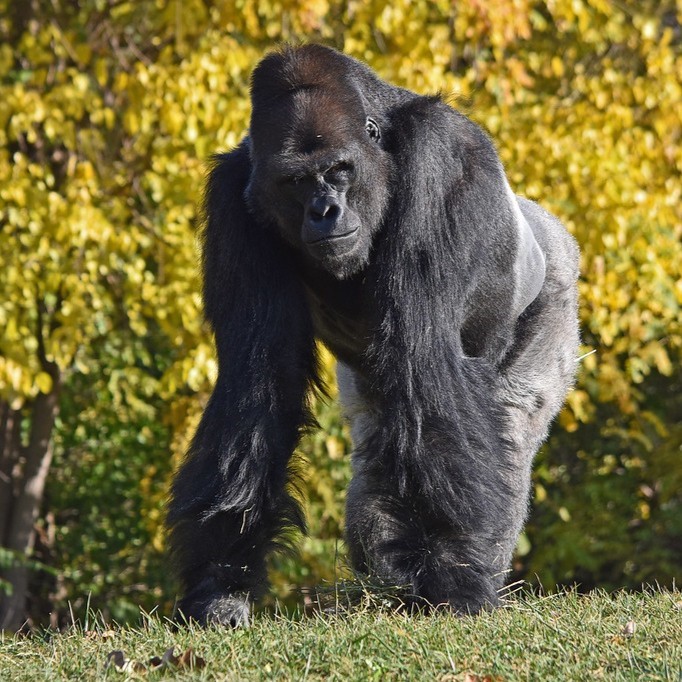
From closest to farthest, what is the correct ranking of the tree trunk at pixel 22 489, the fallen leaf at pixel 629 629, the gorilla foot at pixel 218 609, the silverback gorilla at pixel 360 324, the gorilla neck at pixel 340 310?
the fallen leaf at pixel 629 629
the gorilla foot at pixel 218 609
the silverback gorilla at pixel 360 324
the gorilla neck at pixel 340 310
the tree trunk at pixel 22 489

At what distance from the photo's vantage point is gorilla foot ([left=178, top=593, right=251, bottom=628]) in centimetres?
323

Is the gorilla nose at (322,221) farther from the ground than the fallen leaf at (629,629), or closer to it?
farther from the ground

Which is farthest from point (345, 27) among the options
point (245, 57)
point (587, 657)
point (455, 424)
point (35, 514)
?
point (587, 657)

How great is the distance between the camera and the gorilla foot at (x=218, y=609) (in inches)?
127

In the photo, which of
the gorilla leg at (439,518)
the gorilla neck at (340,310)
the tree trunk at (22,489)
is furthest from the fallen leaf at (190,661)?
the tree trunk at (22,489)

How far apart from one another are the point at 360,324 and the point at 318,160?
0.62 meters

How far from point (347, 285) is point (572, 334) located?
1.16 m

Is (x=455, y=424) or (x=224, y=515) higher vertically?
(x=455, y=424)

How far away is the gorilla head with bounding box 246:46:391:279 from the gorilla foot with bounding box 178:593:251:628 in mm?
942

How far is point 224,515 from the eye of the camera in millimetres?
3373

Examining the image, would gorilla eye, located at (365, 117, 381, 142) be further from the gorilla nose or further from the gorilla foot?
the gorilla foot

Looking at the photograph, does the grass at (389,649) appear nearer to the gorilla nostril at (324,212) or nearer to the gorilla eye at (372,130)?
the gorilla nostril at (324,212)

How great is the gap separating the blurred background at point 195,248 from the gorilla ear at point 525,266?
142 cm

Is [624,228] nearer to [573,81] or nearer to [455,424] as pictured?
[573,81]
